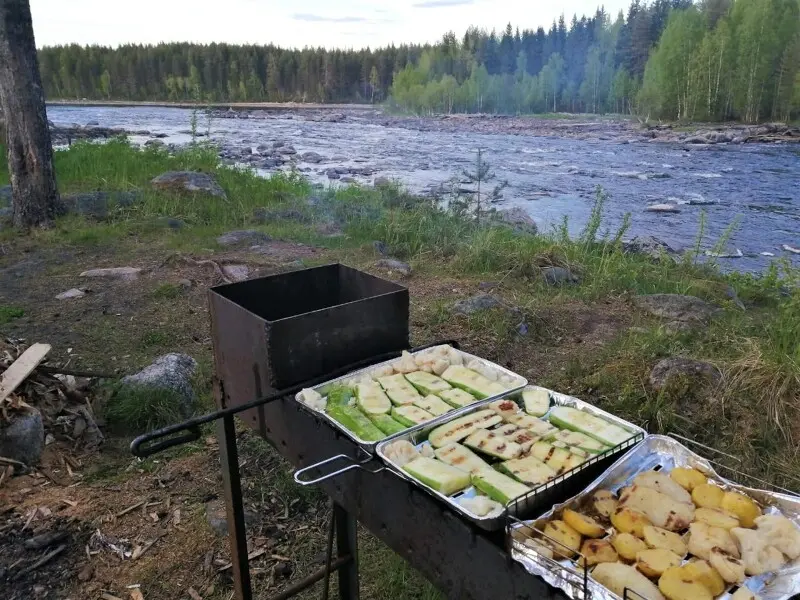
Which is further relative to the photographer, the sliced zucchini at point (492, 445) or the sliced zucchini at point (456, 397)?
the sliced zucchini at point (456, 397)

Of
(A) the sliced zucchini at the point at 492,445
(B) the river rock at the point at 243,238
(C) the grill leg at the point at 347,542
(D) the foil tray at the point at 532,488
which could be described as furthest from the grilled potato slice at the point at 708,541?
(B) the river rock at the point at 243,238

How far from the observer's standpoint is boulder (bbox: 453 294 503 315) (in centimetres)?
516

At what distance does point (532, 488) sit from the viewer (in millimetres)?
1431

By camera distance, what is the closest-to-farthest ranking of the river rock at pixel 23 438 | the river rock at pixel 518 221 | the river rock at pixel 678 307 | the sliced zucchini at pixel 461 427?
the sliced zucchini at pixel 461 427 < the river rock at pixel 23 438 < the river rock at pixel 678 307 < the river rock at pixel 518 221

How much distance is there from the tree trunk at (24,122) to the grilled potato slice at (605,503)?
8398 mm

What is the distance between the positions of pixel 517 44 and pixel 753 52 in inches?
1189

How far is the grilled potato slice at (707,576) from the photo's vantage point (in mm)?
1174

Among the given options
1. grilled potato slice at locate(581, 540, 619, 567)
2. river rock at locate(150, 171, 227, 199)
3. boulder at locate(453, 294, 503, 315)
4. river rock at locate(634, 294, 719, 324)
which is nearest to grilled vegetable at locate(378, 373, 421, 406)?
grilled potato slice at locate(581, 540, 619, 567)

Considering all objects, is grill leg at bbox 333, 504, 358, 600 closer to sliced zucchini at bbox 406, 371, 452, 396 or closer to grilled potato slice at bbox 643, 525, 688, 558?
sliced zucchini at bbox 406, 371, 452, 396

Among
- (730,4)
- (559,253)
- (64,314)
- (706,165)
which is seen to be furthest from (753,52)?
(64,314)

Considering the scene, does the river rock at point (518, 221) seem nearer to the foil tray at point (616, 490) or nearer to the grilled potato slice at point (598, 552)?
the foil tray at point (616, 490)

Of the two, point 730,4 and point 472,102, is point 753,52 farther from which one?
point 472,102

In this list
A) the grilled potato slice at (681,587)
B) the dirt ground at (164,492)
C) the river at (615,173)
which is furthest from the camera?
the river at (615,173)

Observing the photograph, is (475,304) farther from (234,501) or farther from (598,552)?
(598,552)
